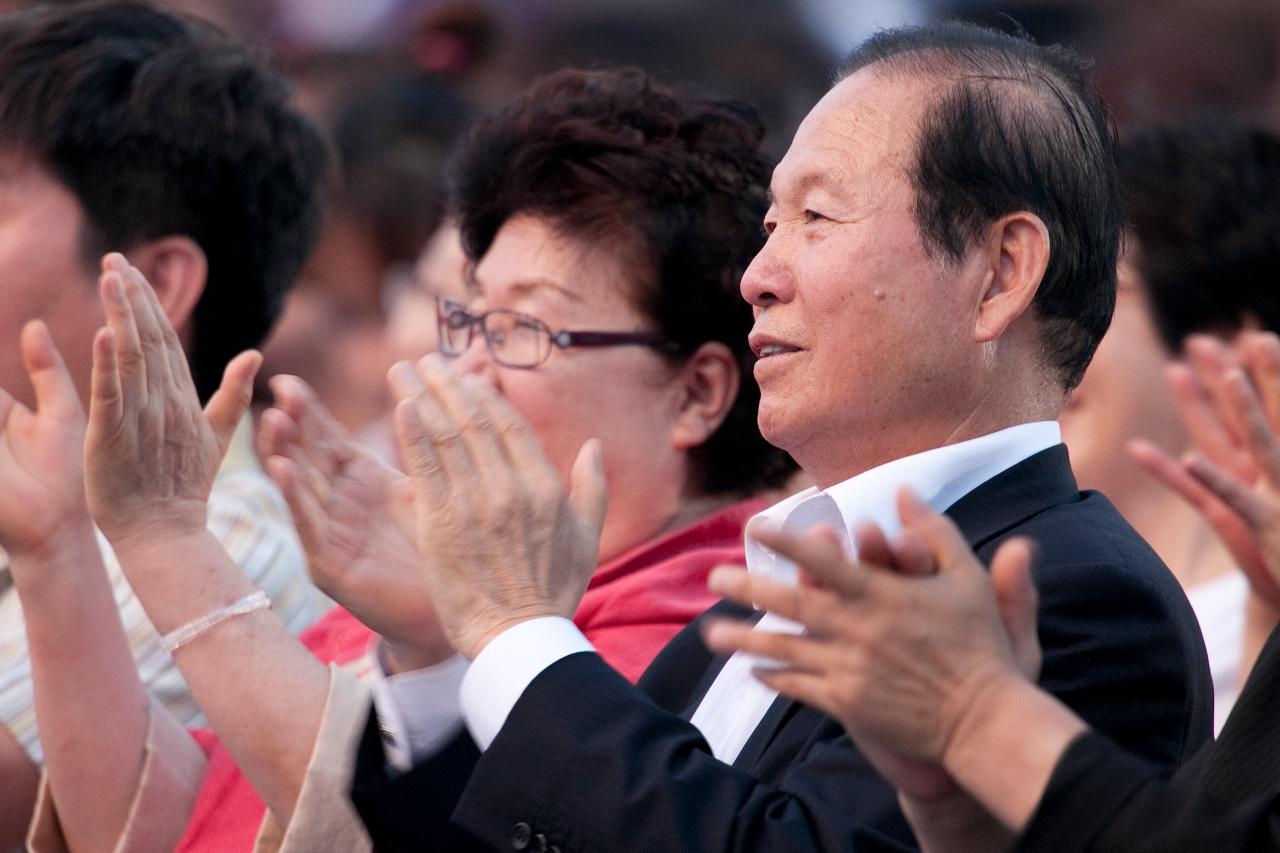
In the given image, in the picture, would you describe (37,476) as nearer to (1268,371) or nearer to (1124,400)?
(1268,371)

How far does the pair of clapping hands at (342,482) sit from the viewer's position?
194cm

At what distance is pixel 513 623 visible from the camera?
1896mm

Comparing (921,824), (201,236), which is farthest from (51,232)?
(921,824)

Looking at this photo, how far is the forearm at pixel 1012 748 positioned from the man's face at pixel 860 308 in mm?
709

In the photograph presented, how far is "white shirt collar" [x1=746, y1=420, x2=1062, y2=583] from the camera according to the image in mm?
2049

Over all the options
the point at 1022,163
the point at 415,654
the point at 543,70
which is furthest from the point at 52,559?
the point at 543,70

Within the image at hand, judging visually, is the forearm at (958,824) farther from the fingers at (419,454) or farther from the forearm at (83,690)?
the forearm at (83,690)

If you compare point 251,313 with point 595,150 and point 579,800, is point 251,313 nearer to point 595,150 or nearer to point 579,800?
point 595,150

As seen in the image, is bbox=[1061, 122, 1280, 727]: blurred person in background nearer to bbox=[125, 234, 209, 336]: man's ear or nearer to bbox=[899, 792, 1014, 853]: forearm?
bbox=[125, 234, 209, 336]: man's ear

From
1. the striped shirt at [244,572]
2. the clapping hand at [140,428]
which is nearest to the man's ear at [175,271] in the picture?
the striped shirt at [244,572]

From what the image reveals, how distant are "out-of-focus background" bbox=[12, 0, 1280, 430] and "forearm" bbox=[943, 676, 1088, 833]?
3938 millimetres

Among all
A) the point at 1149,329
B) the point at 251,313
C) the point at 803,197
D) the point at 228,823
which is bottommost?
the point at 228,823

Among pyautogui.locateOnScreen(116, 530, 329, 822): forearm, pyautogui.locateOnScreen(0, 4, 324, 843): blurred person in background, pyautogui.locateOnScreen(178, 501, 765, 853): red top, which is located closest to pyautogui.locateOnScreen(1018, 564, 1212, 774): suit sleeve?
pyautogui.locateOnScreen(178, 501, 765, 853): red top

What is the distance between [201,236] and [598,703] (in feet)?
5.95
